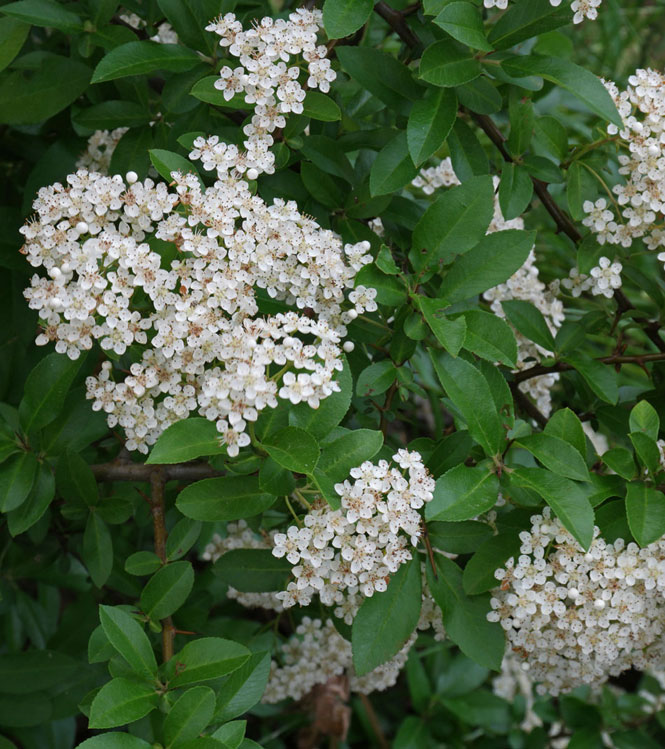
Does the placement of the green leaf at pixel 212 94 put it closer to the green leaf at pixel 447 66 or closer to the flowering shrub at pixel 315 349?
the flowering shrub at pixel 315 349

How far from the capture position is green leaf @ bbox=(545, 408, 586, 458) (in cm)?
160

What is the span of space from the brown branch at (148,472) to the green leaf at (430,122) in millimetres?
709

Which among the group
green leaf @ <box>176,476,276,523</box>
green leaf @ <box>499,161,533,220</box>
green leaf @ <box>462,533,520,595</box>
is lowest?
green leaf @ <box>462,533,520,595</box>

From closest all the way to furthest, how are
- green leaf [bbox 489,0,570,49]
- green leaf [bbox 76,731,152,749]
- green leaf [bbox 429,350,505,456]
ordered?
1. green leaf [bbox 76,731,152,749]
2. green leaf [bbox 429,350,505,456]
3. green leaf [bbox 489,0,570,49]

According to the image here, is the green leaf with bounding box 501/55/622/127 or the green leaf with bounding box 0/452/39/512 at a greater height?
the green leaf with bounding box 501/55/622/127

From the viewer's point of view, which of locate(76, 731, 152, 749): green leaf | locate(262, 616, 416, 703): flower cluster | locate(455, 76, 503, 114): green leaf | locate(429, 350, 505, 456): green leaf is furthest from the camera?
locate(262, 616, 416, 703): flower cluster

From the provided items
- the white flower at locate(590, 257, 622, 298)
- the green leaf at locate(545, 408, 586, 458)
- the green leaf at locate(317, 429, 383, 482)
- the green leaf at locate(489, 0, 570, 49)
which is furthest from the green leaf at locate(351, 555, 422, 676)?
the green leaf at locate(489, 0, 570, 49)

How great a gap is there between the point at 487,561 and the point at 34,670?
43.8 inches

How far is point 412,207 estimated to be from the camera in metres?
1.88

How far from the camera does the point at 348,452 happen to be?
1435mm

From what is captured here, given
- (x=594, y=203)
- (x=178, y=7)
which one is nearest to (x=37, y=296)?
(x=178, y=7)

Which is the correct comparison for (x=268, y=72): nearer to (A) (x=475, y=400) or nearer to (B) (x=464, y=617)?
(A) (x=475, y=400)

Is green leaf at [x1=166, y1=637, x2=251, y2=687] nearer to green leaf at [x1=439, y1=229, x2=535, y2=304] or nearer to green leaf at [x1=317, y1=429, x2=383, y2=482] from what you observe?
green leaf at [x1=317, y1=429, x2=383, y2=482]

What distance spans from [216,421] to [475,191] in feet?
2.03
